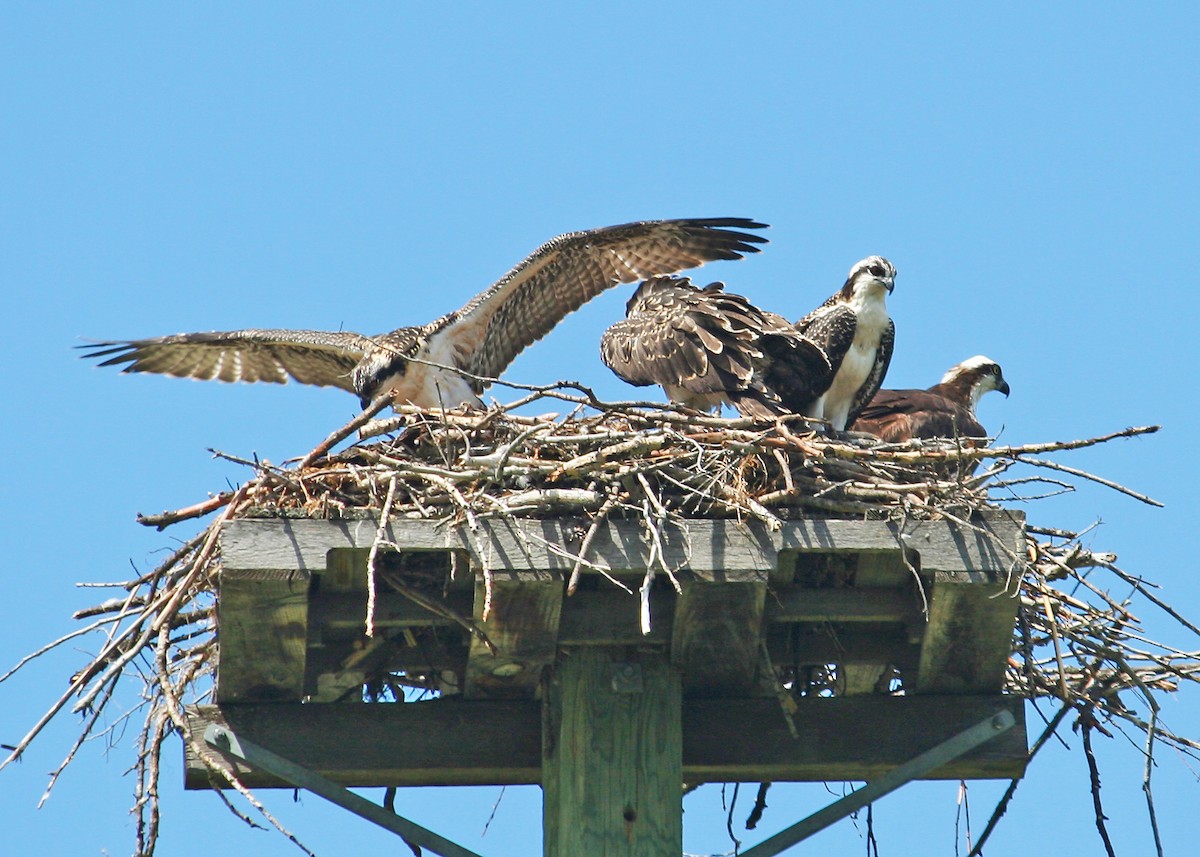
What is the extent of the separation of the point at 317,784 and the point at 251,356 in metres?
6.03

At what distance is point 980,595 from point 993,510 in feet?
0.87

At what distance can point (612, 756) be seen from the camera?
520cm

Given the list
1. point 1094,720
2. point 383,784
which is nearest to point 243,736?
point 383,784

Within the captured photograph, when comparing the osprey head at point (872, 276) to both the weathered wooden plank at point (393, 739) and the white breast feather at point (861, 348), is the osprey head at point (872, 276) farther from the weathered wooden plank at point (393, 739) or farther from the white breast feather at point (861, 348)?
the weathered wooden plank at point (393, 739)

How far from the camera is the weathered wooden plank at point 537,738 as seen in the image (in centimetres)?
548

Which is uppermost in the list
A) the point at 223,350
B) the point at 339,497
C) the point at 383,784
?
the point at 223,350

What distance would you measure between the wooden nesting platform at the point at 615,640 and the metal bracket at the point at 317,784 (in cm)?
8

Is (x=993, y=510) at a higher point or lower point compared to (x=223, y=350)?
lower

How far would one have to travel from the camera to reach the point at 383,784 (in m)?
5.58

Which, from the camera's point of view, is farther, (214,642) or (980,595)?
(214,642)

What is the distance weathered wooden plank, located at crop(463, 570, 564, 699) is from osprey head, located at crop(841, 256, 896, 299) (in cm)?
404

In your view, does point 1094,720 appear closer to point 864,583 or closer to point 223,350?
point 864,583

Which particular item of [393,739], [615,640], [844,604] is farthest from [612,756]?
[844,604]

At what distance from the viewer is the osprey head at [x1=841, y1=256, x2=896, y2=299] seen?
29.1ft
